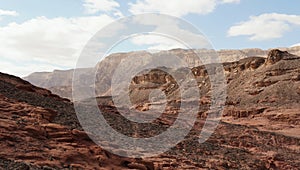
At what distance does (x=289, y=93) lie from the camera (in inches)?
1763

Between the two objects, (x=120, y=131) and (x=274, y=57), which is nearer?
(x=120, y=131)

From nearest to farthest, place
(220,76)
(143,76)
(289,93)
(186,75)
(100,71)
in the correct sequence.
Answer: (289,93) < (220,76) < (186,75) < (143,76) < (100,71)

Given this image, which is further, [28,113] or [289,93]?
[289,93]

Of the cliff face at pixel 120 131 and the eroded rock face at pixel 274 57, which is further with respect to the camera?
the eroded rock face at pixel 274 57

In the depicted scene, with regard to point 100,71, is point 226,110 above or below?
below

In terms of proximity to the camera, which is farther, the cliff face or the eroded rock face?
the eroded rock face

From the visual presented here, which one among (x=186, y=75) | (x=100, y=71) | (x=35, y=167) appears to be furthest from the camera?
(x=100, y=71)

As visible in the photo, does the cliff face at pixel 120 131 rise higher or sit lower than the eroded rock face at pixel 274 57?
lower

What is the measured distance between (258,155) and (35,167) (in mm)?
13705

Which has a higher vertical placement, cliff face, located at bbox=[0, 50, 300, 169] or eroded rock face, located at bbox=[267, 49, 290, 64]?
eroded rock face, located at bbox=[267, 49, 290, 64]

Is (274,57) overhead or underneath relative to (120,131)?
overhead

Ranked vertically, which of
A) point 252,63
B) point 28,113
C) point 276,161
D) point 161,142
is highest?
point 252,63

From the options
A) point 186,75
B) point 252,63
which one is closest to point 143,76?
point 186,75

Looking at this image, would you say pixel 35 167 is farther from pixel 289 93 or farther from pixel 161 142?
pixel 289 93
